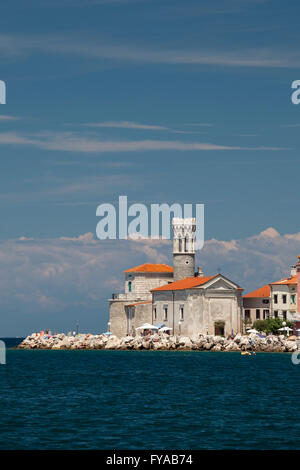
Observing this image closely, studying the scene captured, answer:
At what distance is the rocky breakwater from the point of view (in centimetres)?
10219

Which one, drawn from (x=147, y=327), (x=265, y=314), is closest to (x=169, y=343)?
(x=147, y=327)

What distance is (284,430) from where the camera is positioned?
128 feet

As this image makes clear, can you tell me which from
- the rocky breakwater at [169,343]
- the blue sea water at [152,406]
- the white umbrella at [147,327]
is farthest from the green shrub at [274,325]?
the blue sea water at [152,406]

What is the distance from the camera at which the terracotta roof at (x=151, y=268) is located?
12256cm

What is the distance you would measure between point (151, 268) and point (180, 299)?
12.6m

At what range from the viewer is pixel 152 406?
158ft

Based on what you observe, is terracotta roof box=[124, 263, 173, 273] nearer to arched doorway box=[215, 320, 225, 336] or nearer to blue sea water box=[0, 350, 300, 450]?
arched doorway box=[215, 320, 225, 336]

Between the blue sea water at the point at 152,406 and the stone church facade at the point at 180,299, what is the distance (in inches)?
951

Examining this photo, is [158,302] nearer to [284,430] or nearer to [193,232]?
[193,232]

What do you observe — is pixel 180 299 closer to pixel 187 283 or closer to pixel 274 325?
pixel 187 283

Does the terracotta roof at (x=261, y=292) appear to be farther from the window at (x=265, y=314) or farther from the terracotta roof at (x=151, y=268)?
the terracotta roof at (x=151, y=268)

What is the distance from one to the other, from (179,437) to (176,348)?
7296cm
